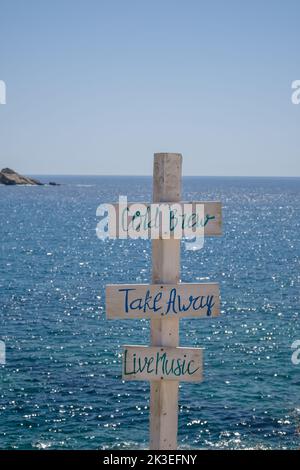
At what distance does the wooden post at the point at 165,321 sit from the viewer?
771 centimetres

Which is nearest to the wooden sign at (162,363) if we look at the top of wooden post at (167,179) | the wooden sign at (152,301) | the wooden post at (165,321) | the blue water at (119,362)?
the wooden post at (165,321)

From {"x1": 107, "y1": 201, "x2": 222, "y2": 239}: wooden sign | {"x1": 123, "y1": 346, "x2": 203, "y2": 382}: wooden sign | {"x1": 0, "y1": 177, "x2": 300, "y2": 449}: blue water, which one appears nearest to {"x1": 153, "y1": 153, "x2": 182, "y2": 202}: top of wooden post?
{"x1": 107, "y1": 201, "x2": 222, "y2": 239}: wooden sign

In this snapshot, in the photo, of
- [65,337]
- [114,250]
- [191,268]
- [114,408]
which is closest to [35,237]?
→ [114,250]

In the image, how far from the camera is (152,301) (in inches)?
300

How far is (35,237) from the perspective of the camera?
309 ft

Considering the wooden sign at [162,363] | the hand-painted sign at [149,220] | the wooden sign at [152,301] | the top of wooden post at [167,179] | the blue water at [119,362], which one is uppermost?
the top of wooden post at [167,179]

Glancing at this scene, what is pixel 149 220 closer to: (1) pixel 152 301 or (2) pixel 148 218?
(2) pixel 148 218

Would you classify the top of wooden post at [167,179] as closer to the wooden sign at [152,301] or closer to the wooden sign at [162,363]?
the wooden sign at [152,301]

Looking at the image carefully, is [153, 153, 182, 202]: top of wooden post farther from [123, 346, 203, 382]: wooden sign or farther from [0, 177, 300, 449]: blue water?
[0, 177, 300, 449]: blue water

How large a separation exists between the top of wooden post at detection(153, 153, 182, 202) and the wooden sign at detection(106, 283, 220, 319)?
1036 millimetres

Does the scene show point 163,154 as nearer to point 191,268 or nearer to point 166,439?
point 166,439

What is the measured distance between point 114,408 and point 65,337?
10.6 metres
